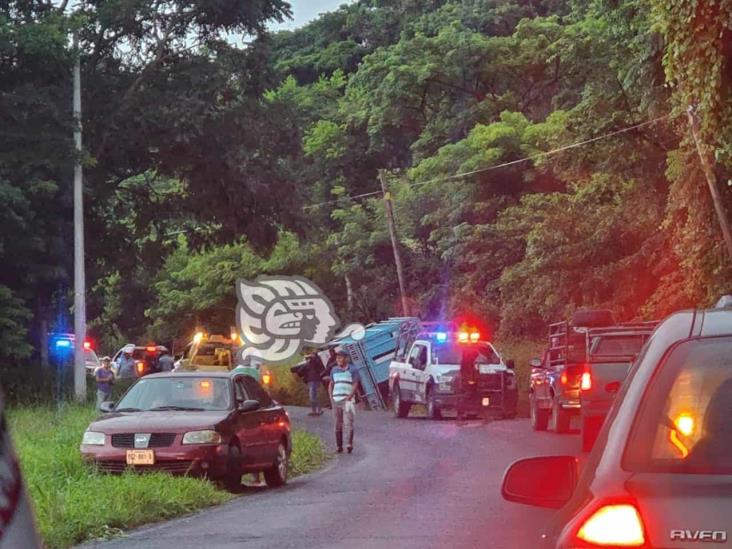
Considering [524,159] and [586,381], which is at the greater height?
[524,159]

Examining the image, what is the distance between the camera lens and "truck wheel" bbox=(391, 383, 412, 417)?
33.9m

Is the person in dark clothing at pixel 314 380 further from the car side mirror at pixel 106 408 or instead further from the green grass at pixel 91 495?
the car side mirror at pixel 106 408

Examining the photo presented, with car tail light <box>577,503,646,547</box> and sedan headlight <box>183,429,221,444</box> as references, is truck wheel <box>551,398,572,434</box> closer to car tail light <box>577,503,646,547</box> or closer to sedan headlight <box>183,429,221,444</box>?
sedan headlight <box>183,429,221,444</box>

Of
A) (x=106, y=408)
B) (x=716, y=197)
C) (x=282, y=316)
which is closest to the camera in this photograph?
(x=106, y=408)

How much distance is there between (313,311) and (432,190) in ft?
30.0

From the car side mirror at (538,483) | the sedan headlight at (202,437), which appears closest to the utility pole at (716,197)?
the sedan headlight at (202,437)

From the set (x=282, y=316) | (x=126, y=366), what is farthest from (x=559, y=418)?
(x=282, y=316)

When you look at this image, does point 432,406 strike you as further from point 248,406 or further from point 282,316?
point 282,316

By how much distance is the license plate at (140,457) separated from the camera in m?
15.9

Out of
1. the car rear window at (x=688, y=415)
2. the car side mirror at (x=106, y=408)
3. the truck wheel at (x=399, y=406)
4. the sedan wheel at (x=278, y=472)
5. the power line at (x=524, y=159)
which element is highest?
the power line at (x=524, y=159)

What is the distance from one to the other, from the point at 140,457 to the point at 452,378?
16602 mm

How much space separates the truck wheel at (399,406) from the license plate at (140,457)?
1825 centimetres

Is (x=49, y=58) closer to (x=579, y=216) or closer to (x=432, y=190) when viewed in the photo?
(x=579, y=216)

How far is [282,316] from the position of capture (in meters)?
59.3
